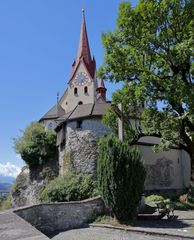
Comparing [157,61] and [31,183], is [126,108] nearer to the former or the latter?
[157,61]

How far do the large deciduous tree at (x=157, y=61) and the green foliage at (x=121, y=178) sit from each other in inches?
217

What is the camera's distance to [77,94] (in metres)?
45.8

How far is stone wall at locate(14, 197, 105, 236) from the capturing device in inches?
473

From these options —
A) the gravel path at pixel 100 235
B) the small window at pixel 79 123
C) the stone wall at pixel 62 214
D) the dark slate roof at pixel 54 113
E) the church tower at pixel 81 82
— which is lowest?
the gravel path at pixel 100 235

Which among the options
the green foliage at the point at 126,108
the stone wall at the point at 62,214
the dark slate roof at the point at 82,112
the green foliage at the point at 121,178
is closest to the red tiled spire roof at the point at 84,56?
the dark slate roof at the point at 82,112

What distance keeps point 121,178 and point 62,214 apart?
124 inches

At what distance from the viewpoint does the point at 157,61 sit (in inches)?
752

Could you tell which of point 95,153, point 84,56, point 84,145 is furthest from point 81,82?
point 95,153

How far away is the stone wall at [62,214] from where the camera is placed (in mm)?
12023

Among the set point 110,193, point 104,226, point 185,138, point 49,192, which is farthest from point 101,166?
point 185,138

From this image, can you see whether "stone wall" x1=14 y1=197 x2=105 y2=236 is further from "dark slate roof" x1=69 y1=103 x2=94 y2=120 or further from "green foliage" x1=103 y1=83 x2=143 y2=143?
"dark slate roof" x1=69 y1=103 x2=94 y2=120

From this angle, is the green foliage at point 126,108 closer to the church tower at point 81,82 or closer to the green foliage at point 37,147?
the green foliage at point 37,147

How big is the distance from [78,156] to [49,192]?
5131mm

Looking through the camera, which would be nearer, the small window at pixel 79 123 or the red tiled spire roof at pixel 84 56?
the small window at pixel 79 123
